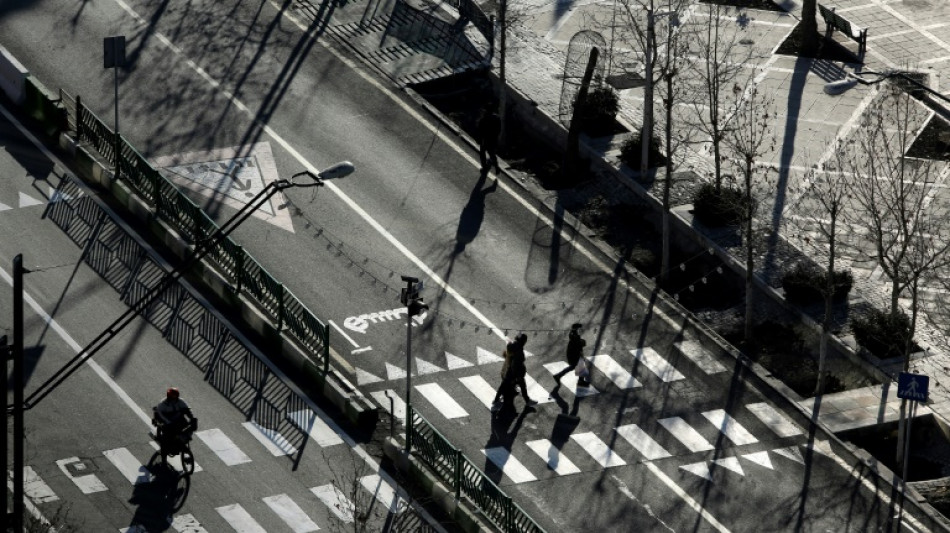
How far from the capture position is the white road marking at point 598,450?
39.2 m

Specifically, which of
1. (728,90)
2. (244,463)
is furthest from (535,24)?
(244,463)

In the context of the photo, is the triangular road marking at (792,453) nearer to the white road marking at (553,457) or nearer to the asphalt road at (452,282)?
the asphalt road at (452,282)

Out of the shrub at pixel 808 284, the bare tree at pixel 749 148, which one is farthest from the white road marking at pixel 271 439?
the shrub at pixel 808 284

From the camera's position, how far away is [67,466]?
37625 millimetres

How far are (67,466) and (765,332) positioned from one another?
15.2m

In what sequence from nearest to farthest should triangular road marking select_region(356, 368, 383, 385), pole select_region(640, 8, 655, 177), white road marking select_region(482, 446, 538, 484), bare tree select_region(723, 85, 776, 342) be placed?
1. white road marking select_region(482, 446, 538, 484)
2. triangular road marking select_region(356, 368, 383, 385)
3. bare tree select_region(723, 85, 776, 342)
4. pole select_region(640, 8, 655, 177)

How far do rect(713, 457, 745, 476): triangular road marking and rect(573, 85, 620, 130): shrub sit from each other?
13058 millimetres

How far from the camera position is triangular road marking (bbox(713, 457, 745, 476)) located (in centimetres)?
3912

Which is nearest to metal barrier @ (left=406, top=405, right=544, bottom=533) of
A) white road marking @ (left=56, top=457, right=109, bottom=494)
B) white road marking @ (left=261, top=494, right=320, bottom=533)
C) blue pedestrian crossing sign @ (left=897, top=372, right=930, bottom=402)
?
white road marking @ (left=261, top=494, right=320, bottom=533)

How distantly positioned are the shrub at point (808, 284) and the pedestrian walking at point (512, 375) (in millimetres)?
6877

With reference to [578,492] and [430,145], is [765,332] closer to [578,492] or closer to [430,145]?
[578,492]

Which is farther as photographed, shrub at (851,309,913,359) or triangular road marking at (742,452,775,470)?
shrub at (851,309,913,359)

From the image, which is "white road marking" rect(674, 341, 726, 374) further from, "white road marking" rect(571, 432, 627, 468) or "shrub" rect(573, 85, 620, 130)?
"shrub" rect(573, 85, 620, 130)

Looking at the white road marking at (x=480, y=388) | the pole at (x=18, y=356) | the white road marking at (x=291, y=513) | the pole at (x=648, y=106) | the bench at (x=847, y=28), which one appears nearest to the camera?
the pole at (x=18, y=356)
